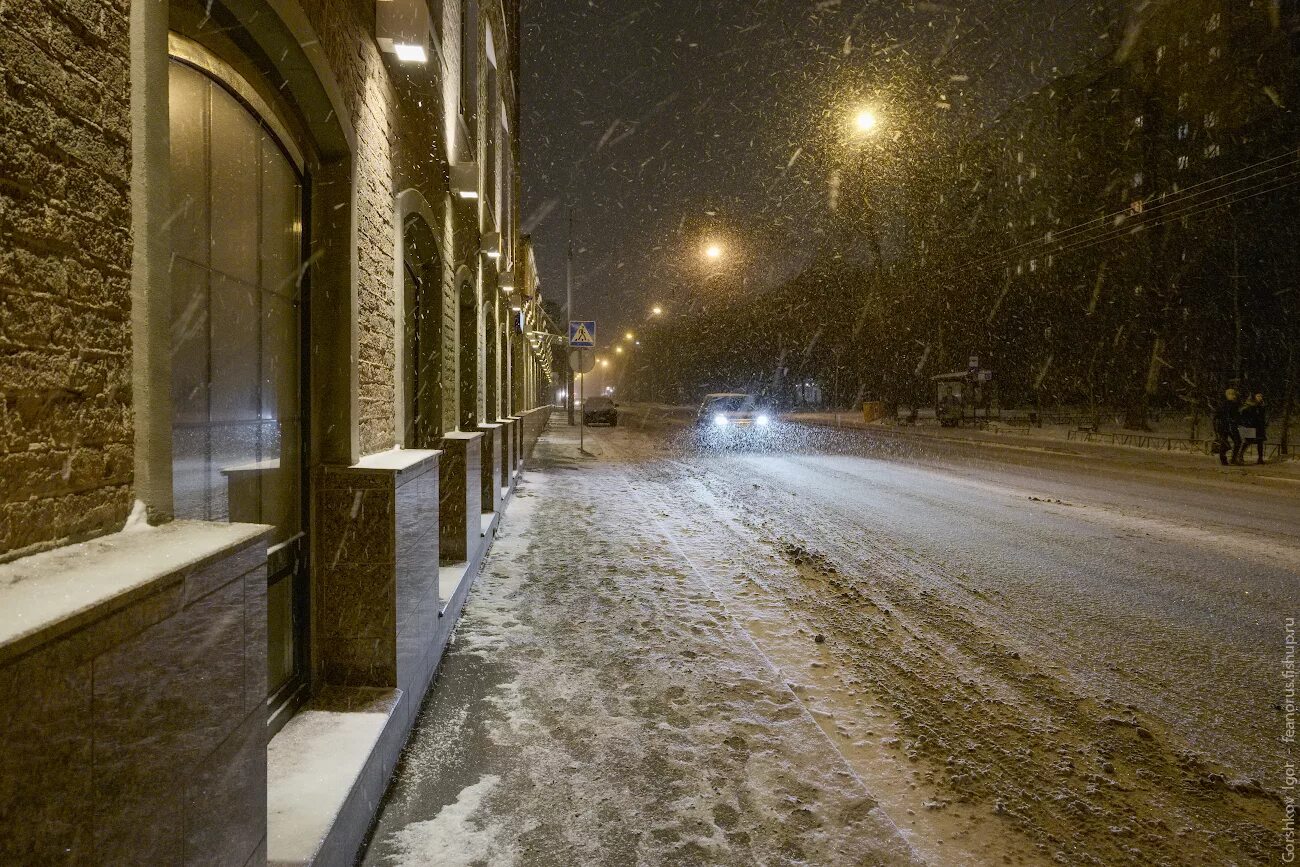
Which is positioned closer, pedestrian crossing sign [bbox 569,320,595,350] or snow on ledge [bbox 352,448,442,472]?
snow on ledge [bbox 352,448,442,472]

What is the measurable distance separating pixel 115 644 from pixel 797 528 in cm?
823

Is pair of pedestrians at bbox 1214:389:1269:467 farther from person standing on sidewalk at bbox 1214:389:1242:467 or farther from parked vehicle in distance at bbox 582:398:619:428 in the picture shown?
parked vehicle in distance at bbox 582:398:619:428

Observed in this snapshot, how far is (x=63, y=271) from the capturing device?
174 cm

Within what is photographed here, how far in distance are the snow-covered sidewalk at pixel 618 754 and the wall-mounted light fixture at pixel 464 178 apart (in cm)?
368

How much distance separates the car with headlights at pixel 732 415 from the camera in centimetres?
2620

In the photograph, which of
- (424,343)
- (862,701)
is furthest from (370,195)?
(862,701)

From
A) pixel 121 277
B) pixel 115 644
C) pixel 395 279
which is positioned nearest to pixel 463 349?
pixel 395 279

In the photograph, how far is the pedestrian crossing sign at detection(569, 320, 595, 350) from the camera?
20656 millimetres

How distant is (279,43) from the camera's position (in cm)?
294

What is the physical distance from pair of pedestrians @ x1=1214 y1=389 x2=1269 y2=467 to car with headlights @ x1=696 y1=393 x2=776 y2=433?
13.2 m

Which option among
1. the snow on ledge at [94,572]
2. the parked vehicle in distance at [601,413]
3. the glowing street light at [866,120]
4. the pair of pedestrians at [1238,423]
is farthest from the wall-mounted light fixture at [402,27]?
the parked vehicle in distance at [601,413]

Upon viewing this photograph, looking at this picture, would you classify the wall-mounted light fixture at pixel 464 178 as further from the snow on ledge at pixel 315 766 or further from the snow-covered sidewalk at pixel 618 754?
the snow on ledge at pixel 315 766

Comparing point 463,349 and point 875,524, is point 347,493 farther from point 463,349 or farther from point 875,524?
point 875,524

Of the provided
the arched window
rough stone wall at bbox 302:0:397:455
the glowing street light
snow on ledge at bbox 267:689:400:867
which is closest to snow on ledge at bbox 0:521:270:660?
snow on ledge at bbox 267:689:400:867
